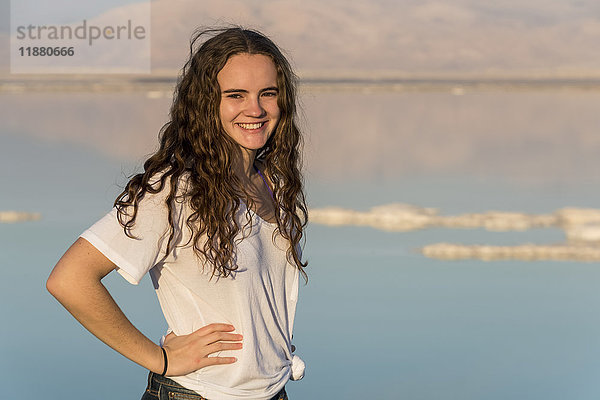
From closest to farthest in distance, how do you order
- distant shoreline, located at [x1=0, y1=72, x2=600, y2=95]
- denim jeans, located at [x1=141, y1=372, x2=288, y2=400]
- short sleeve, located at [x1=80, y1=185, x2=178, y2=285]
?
short sleeve, located at [x1=80, y1=185, x2=178, y2=285] < denim jeans, located at [x1=141, y1=372, x2=288, y2=400] < distant shoreline, located at [x1=0, y1=72, x2=600, y2=95]

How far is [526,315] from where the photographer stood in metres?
4.23

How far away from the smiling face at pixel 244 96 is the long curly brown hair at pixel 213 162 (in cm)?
1

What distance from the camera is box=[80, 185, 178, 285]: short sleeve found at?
1709 millimetres

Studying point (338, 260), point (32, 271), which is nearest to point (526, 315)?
point (338, 260)

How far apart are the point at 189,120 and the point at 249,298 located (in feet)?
1.38

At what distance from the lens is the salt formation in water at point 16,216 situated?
5.73m

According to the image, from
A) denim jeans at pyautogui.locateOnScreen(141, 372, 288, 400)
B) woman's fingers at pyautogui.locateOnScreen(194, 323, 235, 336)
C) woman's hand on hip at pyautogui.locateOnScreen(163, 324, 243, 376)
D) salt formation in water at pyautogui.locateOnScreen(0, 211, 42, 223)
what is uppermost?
salt formation in water at pyautogui.locateOnScreen(0, 211, 42, 223)

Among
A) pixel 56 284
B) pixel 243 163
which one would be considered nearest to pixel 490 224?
pixel 243 163

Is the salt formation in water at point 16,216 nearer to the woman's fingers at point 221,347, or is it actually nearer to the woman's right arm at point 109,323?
the woman's right arm at point 109,323

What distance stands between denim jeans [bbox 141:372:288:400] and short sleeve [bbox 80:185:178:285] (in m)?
0.28

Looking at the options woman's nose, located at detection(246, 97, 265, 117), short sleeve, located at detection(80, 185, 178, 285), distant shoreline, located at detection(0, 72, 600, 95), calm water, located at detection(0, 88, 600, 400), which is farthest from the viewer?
distant shoreline, located at detection(0, 72, 600, 95)

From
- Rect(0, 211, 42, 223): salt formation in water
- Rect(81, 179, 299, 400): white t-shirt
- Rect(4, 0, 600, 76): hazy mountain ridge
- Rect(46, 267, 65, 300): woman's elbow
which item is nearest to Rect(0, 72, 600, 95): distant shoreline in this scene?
Rect(4, 0, 600, 76): hazy mountain ridge

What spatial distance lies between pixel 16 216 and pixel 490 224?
3102mm

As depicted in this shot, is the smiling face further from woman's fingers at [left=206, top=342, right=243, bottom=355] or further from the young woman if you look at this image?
woman's fingers at [left=206, top=342, right=243, bottom=355]
